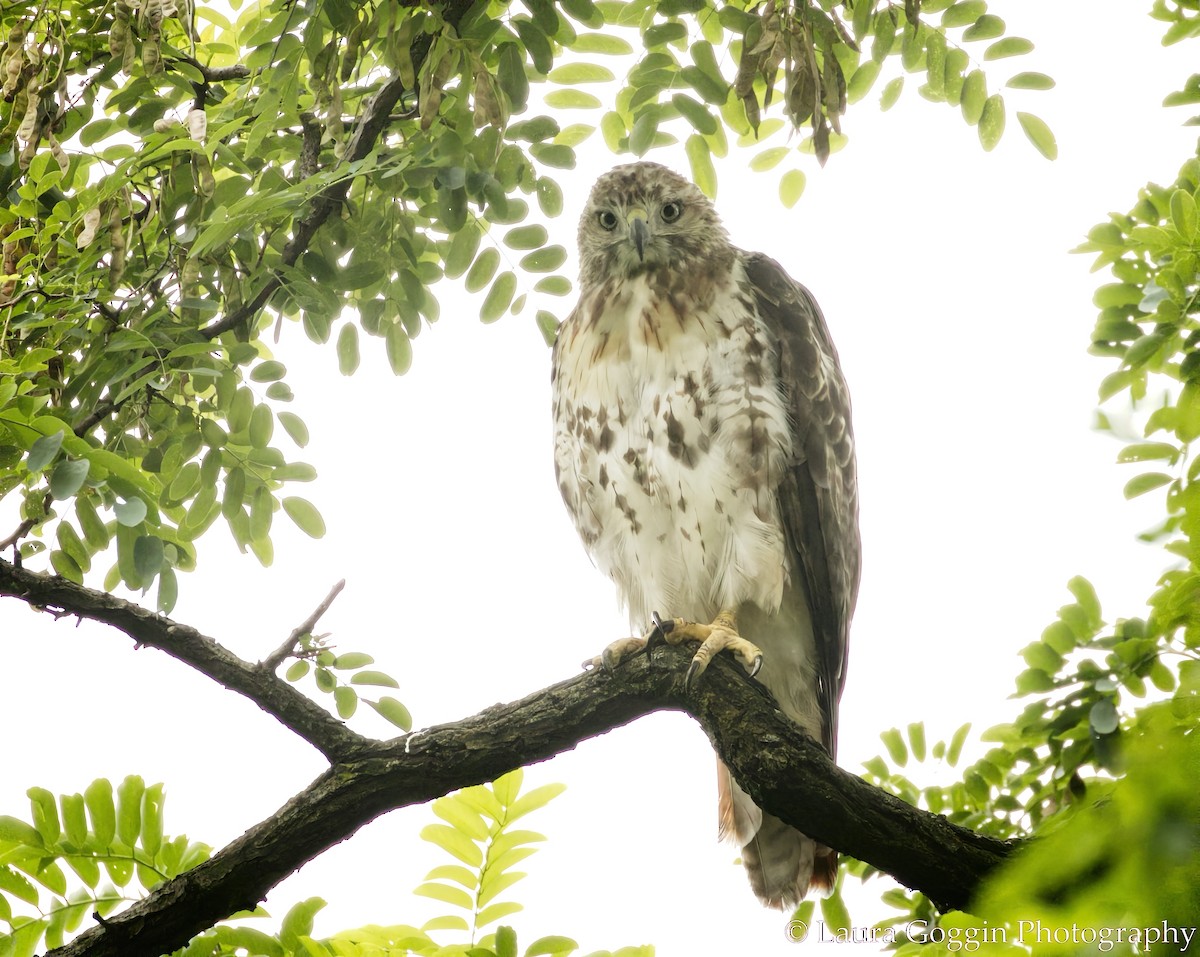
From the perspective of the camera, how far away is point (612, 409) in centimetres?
414

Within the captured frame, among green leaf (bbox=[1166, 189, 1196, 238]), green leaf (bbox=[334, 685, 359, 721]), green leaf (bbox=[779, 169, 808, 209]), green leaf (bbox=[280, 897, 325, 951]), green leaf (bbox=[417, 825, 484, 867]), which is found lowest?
green leaf (bbox=[280, 897, 325, 951])

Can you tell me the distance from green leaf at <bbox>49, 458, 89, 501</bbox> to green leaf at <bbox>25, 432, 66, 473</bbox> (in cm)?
2

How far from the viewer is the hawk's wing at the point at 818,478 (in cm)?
404

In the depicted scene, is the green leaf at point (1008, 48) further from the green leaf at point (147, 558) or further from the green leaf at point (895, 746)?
the green leaf at point (147, 558)

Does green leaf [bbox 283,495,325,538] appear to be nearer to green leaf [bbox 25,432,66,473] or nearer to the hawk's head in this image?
green leaf [bbox 25,432,66,473]

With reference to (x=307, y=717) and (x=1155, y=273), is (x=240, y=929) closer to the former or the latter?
(x=307, y=717)

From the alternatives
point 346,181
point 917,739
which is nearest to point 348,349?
point 346,181

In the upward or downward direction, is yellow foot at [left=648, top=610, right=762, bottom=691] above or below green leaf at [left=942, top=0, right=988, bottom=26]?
below

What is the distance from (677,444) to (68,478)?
6.71 feet

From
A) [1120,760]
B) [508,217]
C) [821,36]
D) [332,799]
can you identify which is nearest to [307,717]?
[332,799]

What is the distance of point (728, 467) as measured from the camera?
12.8 ft

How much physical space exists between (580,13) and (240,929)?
103 inches

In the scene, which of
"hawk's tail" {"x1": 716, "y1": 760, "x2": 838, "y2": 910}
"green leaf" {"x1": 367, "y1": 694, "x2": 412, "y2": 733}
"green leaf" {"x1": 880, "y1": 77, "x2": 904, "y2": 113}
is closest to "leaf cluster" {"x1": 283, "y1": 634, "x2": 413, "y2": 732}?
"green leaf" {"x1": 367, "y1": 694, "x2": 412, "y2": 733}

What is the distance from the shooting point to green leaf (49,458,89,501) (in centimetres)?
253
